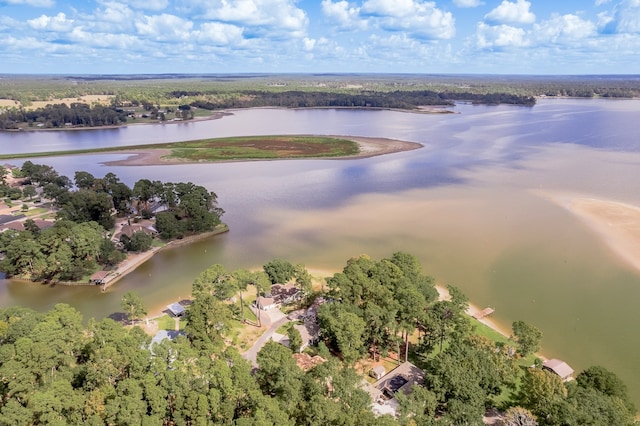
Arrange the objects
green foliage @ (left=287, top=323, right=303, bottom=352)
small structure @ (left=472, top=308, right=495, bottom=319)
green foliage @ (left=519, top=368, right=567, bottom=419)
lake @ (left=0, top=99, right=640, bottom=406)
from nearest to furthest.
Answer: green foliage @ (left=519, top=368, right=567, bottom=419)
green foliage @ (left=287, top=323, right=303, bottom=352)
small structure @ (left=472, top=308, right=495, bottom=319)
lake @ (left=0, top=99, right=640, bottom=406)

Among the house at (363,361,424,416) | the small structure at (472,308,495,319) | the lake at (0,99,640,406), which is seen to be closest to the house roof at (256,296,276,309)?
the lake at (0,99,640,406)

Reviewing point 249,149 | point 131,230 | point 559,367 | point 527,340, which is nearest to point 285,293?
point 527,340

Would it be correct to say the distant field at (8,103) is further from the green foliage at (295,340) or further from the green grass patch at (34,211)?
the green foliage at (295,340)

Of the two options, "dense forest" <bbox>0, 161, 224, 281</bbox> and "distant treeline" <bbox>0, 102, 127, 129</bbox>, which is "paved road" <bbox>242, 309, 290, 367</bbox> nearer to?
"dense forest" <bbox>0, 161, 224, 281</bbox>

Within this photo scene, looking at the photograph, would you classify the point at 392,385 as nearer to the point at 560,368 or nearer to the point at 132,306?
the point at 560,368

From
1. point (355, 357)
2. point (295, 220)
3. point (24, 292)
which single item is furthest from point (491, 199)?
point (24, 292)

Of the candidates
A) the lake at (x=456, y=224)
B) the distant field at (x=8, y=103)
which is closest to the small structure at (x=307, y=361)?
the lake at (x=456, y=224)

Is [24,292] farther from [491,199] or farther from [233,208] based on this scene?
[491,199]
